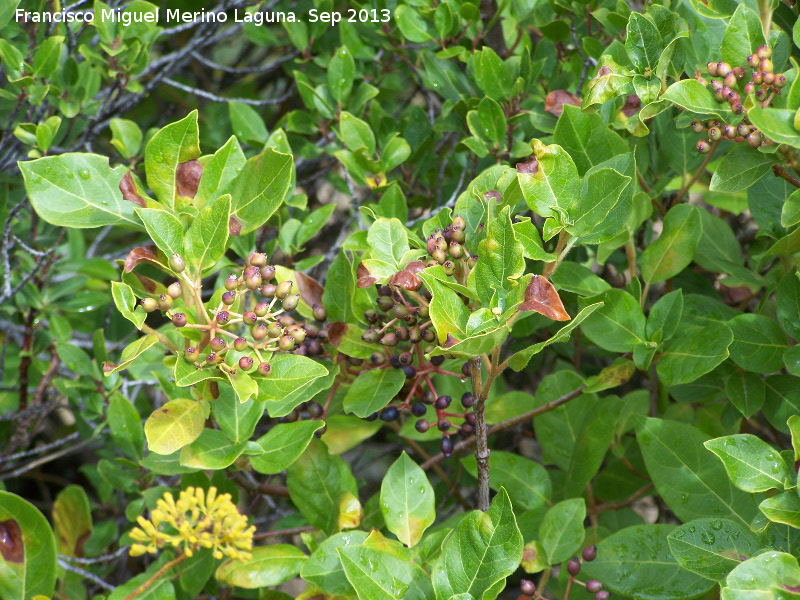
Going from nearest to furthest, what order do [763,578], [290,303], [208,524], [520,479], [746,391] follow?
[763,578]
[290,303]
[208,524]
[746,391]
[520,479]

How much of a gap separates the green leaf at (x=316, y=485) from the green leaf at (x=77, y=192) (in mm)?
558

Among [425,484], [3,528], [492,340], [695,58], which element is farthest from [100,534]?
[695,58]

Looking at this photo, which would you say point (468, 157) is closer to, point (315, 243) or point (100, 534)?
point (315, 243)

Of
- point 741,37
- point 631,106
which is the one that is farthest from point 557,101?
point 741,37

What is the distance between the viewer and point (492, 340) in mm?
983

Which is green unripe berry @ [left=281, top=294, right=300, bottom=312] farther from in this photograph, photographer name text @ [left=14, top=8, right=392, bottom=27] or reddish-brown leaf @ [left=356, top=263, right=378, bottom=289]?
photographer name text @ [left=14, top=8, right=392, bottom=27]

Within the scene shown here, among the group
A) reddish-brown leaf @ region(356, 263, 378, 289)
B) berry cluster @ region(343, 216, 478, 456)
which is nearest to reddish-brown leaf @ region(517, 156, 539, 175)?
berry cluster @ region(343, 216, 478, 456)

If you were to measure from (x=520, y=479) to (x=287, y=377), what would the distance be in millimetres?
681

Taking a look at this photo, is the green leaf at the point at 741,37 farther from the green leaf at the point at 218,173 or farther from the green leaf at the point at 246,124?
the green leaf at the point at 246,124

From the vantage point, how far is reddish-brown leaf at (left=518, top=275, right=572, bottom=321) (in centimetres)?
102

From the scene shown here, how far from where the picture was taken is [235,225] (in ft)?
4.06

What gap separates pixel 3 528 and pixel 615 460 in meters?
1.32

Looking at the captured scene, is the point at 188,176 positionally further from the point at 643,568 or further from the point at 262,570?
the point at 643,568

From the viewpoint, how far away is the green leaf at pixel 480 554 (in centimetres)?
108
